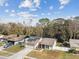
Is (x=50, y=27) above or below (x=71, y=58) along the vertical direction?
above

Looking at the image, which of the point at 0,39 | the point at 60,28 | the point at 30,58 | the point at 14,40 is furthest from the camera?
the point at 60,28

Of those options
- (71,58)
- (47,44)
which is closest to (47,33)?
(47,44)

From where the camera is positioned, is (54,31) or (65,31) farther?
(54,31)

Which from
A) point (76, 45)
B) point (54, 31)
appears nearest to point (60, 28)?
point (54, 31)

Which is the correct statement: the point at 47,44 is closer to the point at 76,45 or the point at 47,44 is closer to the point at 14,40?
the point at 76,45

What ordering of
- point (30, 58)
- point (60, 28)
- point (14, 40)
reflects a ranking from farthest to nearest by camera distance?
point (60, 28) < point (14, 40) < point (30, 58)

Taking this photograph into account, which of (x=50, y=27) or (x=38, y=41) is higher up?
(x=50, y=27)

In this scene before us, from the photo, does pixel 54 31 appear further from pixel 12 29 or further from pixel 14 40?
pixel 12 29

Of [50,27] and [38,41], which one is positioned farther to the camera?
[50,27]

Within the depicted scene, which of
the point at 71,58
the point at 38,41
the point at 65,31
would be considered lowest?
the point at 71,58
